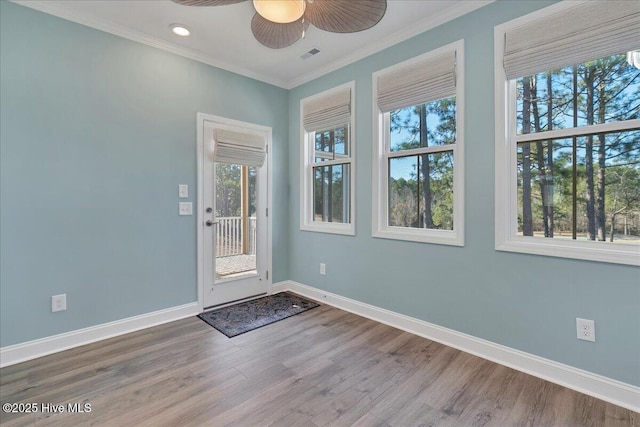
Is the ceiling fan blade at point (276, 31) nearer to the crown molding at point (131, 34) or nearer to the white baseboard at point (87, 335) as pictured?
the crown molding at point (131, 34)

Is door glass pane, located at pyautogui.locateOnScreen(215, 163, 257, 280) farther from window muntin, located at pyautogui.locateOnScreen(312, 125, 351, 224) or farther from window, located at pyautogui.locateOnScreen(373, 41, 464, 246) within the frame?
window, located at pyautogui.locateOnScreen(373, 41, 464, 246)

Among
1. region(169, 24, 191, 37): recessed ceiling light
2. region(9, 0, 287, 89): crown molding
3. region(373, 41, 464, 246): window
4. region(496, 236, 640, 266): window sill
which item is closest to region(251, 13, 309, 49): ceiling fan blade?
region(169, 24, 191, 37): recessed ceiling light

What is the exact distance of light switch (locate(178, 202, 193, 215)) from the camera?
2998mm

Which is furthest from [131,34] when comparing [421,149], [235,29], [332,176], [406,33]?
[421,149]

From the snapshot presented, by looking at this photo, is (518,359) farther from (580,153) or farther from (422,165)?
(422,165)

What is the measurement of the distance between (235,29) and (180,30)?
0.49m

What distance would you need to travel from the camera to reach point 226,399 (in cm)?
179

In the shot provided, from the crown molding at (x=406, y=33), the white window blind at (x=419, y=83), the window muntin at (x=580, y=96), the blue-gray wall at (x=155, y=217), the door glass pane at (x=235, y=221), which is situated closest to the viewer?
the window muntin at (x=580, y=96)

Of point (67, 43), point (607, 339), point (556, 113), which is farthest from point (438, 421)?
point (67, 43)

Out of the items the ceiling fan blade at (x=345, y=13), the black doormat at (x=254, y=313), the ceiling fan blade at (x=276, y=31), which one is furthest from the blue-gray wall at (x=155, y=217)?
the ceiling fan blade at (x=276, y=31)

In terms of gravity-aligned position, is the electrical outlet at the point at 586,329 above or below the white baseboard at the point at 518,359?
above

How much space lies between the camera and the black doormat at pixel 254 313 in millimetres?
2799

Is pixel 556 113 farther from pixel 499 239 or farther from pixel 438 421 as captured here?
pixel 438 421

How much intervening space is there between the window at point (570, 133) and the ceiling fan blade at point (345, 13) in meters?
1.14
